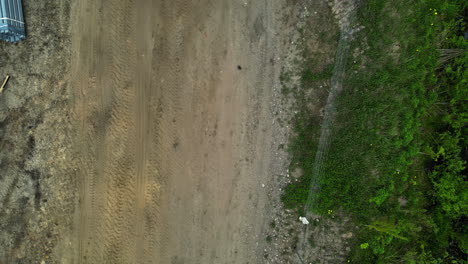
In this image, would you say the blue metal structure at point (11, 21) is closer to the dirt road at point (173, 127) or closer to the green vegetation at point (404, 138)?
the dirt road at point (173, 127)

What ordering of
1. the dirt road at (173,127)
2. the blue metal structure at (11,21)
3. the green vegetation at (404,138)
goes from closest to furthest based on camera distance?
the green vegetation at (404,138)
the blue metal structure at (11,21)
the dirt road at (173,127)

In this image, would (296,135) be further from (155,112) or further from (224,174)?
(155,112)

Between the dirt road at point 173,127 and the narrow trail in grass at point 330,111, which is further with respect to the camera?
the dirt road at point 173,127

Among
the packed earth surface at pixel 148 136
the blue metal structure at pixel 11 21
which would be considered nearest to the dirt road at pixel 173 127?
the packed earth surface at pixel 148 136

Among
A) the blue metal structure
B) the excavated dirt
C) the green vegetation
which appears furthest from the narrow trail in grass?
the blue metal structure

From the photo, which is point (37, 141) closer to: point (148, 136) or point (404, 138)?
point (148, 136)

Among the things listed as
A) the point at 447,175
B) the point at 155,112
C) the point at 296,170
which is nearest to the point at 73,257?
the point at 155,112
